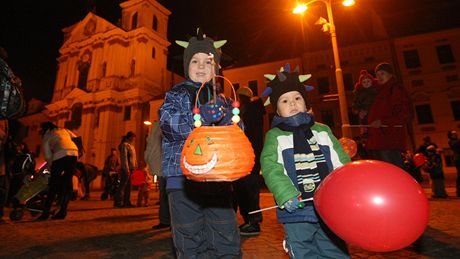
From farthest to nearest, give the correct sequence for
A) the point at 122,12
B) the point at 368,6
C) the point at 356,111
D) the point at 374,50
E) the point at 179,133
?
the point at 122,12 → the point at 368,6 → the point at 374,50 → the point at 356,111 → the point at 179,133

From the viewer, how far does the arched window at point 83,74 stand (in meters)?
41.5

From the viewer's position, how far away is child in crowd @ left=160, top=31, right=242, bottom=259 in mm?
2102

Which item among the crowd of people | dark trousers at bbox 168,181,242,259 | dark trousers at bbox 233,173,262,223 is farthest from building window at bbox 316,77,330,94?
dark trousers at bbox 168,181,242,259

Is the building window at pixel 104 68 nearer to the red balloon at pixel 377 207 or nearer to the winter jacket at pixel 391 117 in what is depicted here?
the winter jacket at pixel 391 117

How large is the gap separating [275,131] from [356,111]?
356cm

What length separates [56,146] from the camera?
6102 millimetres

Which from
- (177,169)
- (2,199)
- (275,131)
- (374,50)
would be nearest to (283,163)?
(275,131)

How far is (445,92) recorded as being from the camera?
906 inches

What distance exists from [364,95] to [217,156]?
453 centimetres

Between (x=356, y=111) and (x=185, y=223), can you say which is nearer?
(x=185, y=223)

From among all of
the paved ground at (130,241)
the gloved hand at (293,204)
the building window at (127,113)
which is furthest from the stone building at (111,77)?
the gloved hand at (293,204)

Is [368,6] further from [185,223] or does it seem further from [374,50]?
[185,223]

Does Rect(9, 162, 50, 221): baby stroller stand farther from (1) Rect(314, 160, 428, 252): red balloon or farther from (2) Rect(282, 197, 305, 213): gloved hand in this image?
(1) Rect(314, 160, 428, 252): red balloon

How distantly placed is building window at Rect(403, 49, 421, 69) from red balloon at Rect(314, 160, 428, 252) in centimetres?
2720
